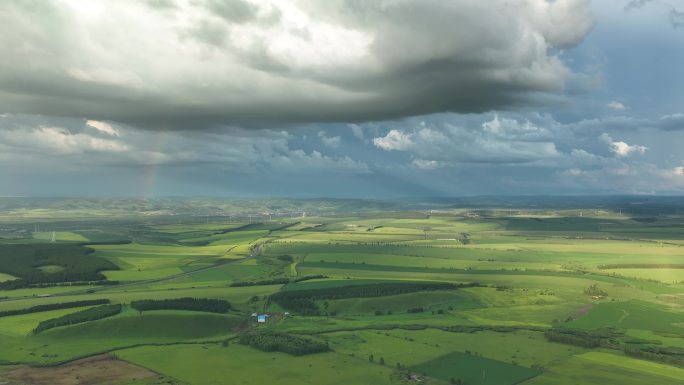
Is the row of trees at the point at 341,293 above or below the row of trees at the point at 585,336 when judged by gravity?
below

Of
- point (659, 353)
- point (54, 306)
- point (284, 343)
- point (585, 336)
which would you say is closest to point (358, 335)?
point (284, 343)

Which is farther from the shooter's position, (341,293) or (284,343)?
(341,293)

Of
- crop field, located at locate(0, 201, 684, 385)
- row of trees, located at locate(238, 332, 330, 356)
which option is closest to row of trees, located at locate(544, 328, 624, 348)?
crop field, located at locate(0, 201, 684, 385)

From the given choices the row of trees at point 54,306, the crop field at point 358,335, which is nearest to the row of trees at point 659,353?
the crop field at point 358,335

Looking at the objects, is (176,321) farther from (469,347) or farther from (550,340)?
(550,340)

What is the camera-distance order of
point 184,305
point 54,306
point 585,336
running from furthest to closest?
1. point 184,305
2. point 54,306
3. point 585,336

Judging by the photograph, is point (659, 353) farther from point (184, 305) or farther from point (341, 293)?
point (184, 305)

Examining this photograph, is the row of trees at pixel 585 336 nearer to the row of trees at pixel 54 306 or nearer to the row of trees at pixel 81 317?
the row of trees at pixel 81 317
